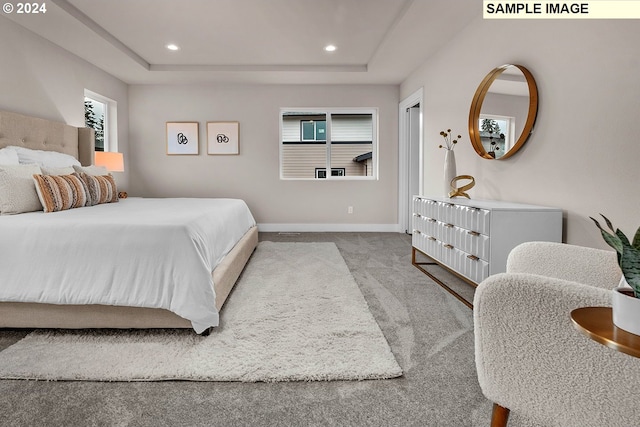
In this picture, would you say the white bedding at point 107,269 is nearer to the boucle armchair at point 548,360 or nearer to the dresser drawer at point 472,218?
the boucle armchair at point 548,360

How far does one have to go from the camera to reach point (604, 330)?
2.27ft

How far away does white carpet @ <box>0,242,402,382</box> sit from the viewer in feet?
5.25

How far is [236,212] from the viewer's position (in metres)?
3.55

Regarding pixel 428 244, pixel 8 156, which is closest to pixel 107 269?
pixel 8 156

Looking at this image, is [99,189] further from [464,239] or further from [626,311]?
[626,311]

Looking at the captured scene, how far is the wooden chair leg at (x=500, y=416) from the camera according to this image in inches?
39.1

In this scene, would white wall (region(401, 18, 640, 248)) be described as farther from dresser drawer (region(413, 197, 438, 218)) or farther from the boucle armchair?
the boucle armchair

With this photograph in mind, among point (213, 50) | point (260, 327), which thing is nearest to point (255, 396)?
point (260, 327)

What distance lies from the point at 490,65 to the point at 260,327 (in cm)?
284

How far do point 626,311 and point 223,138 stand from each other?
5.64 m

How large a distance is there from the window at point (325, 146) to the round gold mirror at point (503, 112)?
2753 millimetres

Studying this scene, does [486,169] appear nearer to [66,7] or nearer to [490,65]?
[490,65]

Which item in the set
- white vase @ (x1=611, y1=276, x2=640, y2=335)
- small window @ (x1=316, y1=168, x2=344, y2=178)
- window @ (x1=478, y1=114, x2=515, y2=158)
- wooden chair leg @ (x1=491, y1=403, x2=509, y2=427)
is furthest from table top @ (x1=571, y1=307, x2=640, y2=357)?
small window @ (x1=316, y1=168, x2=344, y2=178)

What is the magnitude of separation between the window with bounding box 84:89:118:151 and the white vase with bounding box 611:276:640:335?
5.57m
